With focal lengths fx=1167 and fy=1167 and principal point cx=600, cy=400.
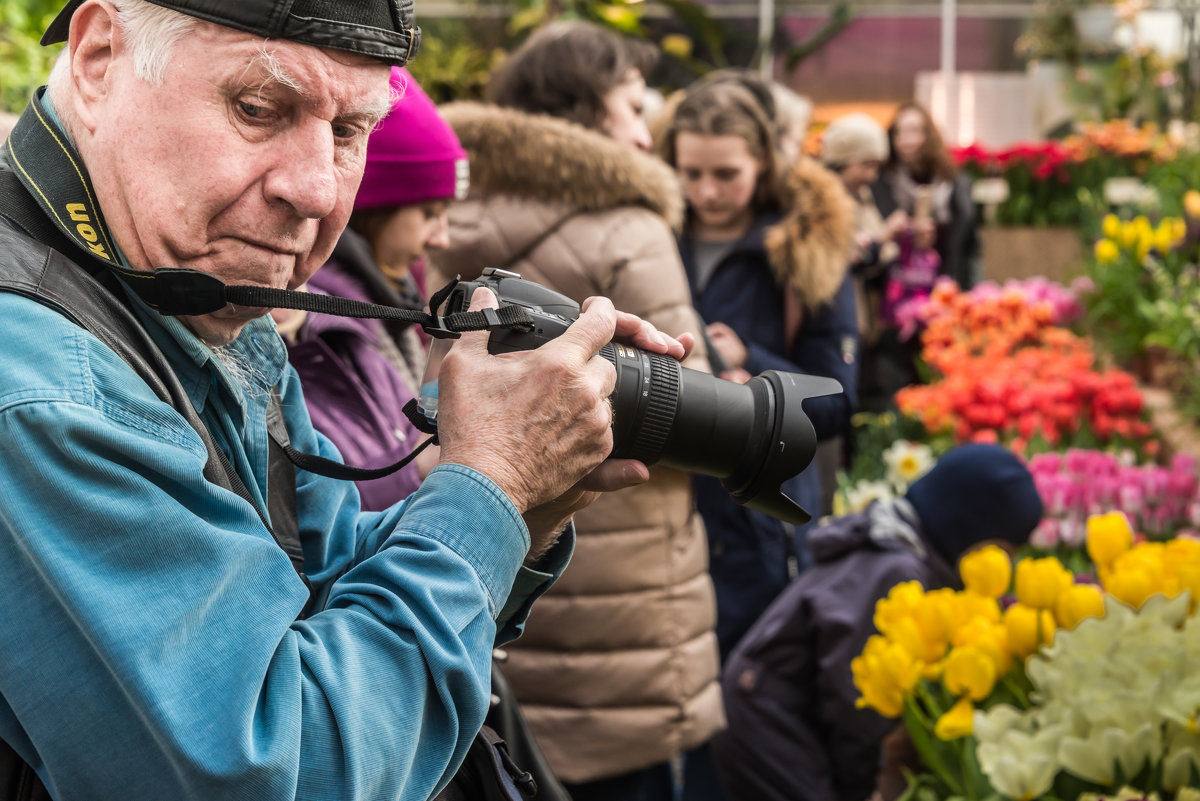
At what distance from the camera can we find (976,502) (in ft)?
7.89

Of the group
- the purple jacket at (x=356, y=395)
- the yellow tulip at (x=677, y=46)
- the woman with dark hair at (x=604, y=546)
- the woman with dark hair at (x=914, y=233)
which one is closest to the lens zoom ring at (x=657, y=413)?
the purple jacket at (x=356, y=395)

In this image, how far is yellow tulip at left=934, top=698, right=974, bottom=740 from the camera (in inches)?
64.2

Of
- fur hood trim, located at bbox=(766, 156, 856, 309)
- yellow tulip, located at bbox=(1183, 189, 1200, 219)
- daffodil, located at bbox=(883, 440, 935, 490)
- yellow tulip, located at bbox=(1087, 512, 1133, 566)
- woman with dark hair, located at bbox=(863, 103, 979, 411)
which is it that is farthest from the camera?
woman with dark hair, located at bbox=(863, 103, 979, 411)

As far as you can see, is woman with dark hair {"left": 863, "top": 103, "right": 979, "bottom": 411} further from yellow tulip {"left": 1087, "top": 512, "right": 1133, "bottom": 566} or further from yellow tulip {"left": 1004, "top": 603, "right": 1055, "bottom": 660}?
yellow tulip {"left": 1004, "top": 603, "right": 1055, "bottom": 660}

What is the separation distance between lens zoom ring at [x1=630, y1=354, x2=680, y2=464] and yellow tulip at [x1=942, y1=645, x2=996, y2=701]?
703mm

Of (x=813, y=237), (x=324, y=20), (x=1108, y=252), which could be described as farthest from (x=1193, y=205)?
(x=324, y=20)

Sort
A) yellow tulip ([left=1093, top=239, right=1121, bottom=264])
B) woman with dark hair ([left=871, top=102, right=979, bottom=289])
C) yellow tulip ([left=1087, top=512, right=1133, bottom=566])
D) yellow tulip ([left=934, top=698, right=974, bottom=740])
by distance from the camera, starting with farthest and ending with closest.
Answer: woman with dark hair ([left=871, top=102, right=979, bottom=289]) → yellow tulip ([left=1093, top=239, right=1121, bottom=264]) → yellow tulip ([left=1087, top=512, right=1133, bottom=566]) → yellow tulip ([left=934, top=698, right=974, bottom=740])

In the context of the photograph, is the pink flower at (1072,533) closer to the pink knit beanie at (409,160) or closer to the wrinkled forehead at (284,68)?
the pink knit beanie at (409,160)

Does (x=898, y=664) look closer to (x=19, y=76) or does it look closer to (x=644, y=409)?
(x=644, y=409)

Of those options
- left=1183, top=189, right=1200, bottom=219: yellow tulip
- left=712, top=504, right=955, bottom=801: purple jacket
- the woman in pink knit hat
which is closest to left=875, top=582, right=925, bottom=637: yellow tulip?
left=712, top=504, right=955, bottom=801: purple jacket

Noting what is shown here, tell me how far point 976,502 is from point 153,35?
1.93 m

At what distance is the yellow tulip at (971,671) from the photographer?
163 cm

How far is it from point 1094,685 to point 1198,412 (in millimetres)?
2156

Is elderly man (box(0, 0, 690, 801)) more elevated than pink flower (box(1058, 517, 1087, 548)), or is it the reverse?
elderly man (box(0, 0, 690, 801))
